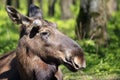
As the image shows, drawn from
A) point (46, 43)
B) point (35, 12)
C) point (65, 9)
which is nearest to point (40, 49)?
point (46, 43)

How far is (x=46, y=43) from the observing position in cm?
729

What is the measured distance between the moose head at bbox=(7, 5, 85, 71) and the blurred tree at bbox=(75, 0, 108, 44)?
10138 millimetres

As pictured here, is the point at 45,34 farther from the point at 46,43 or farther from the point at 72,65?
the point at 72,65

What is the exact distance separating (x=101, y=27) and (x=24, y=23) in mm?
10656

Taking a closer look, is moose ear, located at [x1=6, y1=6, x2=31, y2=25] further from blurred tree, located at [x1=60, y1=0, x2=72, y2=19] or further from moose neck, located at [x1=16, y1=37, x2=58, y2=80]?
blurred tree, located at [x1=60, y1=0, x2=72, y2=19]

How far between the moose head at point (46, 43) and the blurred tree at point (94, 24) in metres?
10.1

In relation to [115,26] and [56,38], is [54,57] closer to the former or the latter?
[56,38]

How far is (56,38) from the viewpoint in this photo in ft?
23.6

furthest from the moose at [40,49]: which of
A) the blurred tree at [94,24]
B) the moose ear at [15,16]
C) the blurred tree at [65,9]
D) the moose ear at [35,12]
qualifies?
the blurred tree at [65,9]

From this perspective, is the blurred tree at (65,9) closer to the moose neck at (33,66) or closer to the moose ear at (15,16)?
the moose ear at (15,16)

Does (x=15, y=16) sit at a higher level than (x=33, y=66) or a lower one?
higher

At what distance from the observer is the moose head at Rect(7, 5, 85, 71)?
22.4ft

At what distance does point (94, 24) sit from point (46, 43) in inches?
424

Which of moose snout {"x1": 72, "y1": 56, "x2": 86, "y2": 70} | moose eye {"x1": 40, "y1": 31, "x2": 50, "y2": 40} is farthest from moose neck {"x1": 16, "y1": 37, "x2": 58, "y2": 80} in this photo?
moose snout {"x1": 72, "y1": 56, "x2": 86, "y2": 70}
